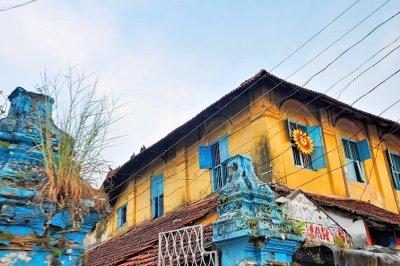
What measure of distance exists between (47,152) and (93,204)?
56 cm

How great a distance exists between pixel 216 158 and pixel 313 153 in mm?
2617

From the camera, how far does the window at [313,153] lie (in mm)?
10030

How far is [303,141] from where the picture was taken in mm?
10094

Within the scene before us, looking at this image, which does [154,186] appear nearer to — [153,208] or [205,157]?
[153,208]

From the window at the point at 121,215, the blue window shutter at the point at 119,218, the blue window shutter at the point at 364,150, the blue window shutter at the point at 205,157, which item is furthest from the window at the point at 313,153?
the blue window shutter at the point at 119,218

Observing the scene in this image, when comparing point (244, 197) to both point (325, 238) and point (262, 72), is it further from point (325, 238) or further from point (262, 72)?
point (262, 72)

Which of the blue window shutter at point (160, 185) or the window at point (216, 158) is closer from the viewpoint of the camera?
the window at point (216, 158)

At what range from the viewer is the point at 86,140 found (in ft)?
10.0

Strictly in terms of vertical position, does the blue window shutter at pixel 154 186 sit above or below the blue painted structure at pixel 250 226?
above

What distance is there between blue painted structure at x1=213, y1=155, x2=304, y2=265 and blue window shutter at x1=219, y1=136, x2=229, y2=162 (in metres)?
4.33

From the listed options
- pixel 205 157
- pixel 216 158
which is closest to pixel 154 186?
pixel 205 157

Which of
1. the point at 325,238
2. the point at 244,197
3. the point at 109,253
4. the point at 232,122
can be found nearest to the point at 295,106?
the point at 232,122

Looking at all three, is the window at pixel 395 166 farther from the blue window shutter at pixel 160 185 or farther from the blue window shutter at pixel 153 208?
the blue window shutter at pixel 153 208

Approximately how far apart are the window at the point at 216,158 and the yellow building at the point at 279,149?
0.03 meters
